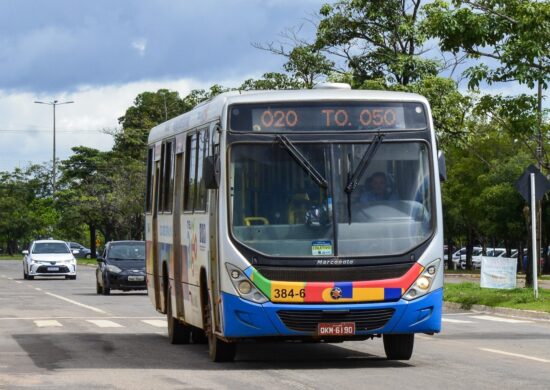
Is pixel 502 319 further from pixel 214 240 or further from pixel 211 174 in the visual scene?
pixel 211 174

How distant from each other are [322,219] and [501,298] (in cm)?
1549

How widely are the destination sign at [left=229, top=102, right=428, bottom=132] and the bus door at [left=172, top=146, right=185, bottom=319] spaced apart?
289 centimetres

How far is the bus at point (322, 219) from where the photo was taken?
13930 mm

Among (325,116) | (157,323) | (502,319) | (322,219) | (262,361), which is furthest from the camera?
(502,319)

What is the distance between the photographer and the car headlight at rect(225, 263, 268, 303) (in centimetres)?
1390

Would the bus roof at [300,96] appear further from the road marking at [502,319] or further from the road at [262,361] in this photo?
the road marking at [502,319]

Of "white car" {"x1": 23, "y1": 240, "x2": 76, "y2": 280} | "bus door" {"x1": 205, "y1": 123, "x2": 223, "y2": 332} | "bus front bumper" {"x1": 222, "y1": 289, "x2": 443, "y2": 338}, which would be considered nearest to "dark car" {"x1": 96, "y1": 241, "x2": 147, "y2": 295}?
"white car" {"x1": 23, "y1": 240, "x2": 76, "y2": 280}

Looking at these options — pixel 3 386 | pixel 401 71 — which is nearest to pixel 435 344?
pixel 3 386

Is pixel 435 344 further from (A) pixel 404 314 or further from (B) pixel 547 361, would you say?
(A) pixel 404 314

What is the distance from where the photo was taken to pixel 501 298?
28938mm

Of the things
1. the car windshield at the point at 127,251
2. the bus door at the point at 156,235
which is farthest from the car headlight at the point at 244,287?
the car windshield at the point at 127,251

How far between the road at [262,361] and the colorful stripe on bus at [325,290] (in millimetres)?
729

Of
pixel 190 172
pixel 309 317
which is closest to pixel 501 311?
pixel 190 172

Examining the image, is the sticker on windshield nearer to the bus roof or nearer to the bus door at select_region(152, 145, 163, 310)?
the bus roof
